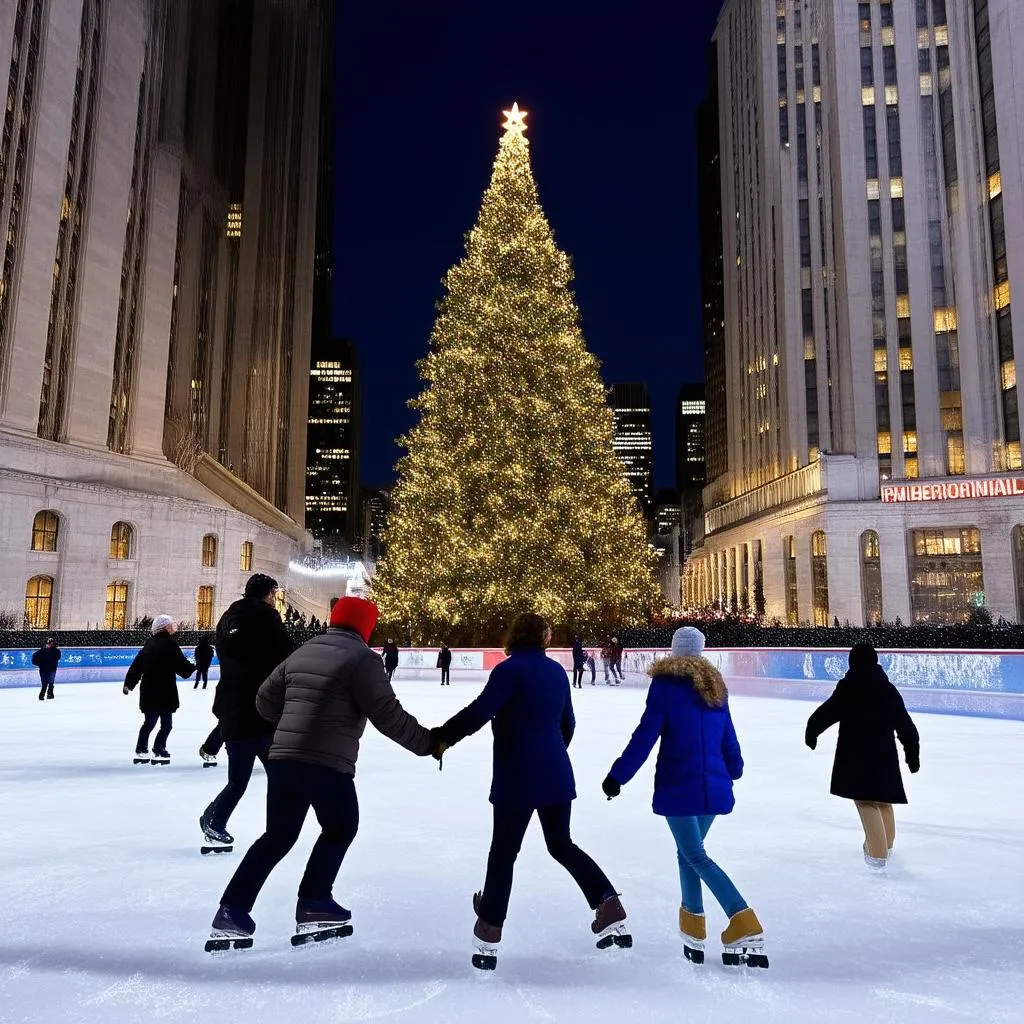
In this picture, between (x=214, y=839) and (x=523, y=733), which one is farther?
(x=214, y=839)

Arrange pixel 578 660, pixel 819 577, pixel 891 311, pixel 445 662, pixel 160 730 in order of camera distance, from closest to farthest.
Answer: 1. pixel 160 730
2. pixel 445 662
3. pixel 578 660
4. pixel 891 311
5. pixel 819 577

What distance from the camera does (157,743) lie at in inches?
360

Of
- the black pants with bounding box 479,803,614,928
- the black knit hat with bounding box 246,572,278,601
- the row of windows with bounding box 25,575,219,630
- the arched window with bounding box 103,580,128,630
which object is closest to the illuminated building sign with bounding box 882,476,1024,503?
the row of windows with bounding box 25,575,219,630

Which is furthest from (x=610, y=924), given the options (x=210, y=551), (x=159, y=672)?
(x=210, y=551)

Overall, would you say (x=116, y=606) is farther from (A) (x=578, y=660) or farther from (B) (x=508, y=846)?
(B) (x=508, y=846)

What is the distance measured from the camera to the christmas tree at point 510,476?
22.5 meters

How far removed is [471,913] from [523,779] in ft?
4.54

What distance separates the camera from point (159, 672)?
8.63 meters

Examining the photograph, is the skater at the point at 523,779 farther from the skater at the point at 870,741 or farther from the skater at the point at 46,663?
the skater at the point at 46,663

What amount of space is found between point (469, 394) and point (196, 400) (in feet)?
141

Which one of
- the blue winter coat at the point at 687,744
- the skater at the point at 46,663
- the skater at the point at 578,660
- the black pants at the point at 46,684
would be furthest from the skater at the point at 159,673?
the skater at the point at 578,660

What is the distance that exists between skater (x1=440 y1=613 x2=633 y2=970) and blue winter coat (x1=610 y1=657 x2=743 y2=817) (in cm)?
35

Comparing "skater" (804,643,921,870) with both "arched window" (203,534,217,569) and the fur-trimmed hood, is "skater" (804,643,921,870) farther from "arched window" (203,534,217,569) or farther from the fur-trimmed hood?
"arched window" (203,534,217,569)

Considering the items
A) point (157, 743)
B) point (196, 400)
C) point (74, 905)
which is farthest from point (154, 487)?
point (74, 905)
